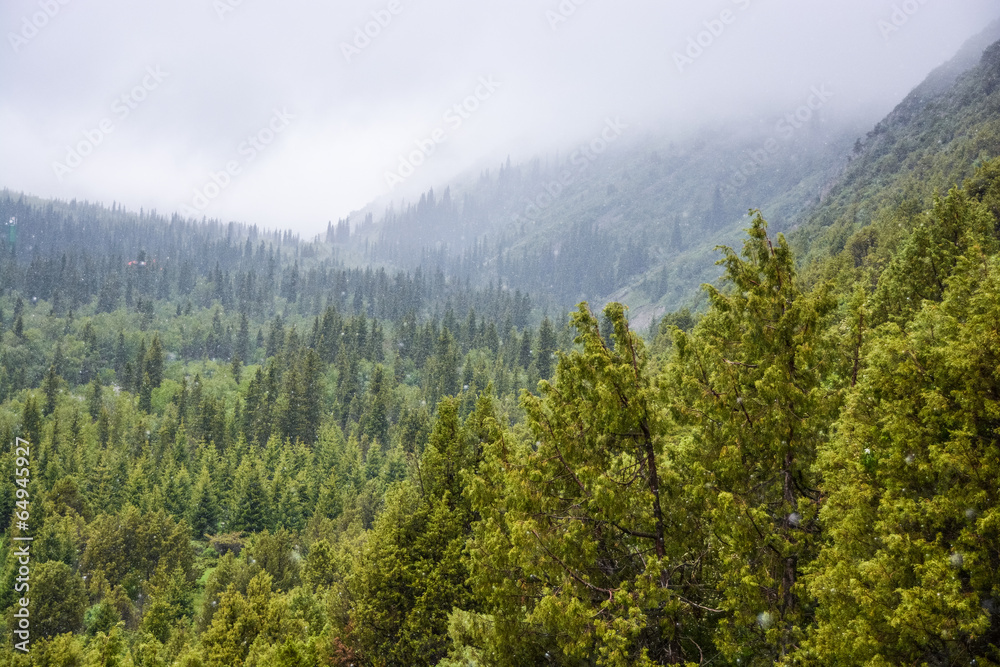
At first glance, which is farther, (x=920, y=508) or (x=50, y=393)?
(x=50, y=393)

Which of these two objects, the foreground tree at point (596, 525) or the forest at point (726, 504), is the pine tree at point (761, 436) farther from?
the foreground tree at point (596, 525)

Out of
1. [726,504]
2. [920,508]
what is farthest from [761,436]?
[920,508]

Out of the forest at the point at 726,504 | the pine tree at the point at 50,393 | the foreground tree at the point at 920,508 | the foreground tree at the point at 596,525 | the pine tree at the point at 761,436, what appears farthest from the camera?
the pine tree at the point at 50,393

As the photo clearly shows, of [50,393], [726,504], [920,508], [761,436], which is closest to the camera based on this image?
[920,508]

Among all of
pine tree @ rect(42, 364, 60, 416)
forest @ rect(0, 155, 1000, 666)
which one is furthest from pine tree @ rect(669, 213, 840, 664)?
pine tree @ rect(42, 364, 60, 416)

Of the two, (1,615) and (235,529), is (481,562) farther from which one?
(235,529)

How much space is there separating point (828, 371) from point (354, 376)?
109m

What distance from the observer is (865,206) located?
9925cm

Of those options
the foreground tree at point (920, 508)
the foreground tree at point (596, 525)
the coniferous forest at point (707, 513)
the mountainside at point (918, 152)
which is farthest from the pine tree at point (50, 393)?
Result: the mountainside at point (918, 152)

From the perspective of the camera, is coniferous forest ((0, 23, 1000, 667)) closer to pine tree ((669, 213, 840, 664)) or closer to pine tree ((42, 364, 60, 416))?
pine tree ((669, 213, 840, 664))

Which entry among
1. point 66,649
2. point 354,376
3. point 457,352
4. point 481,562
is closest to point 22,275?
point 354,376

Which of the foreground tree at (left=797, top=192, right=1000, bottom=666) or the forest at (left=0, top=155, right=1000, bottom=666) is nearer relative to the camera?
the foreground tree at (left=797, top=192, right=1000, bottom=666)

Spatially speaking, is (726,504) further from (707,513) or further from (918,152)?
(918,152)

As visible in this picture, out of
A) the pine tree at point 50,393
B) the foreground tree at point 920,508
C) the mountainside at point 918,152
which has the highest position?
the mountainside at point 918,152
